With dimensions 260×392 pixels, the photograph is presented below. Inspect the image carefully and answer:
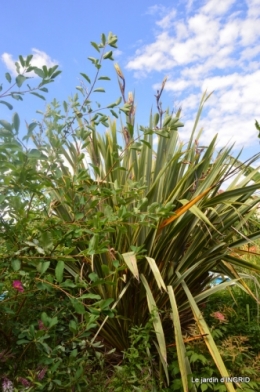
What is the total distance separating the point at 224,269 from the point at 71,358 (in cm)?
135

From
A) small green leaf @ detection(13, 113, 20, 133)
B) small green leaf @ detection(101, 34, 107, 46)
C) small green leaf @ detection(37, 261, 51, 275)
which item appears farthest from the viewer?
small green leaf @ detection(101, 34, 107, 46)

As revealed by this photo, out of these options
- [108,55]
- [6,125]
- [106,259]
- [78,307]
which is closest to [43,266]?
[78,307]

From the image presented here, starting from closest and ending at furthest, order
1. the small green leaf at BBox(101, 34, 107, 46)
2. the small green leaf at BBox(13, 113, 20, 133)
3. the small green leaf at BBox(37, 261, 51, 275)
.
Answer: the small green leaf at BBox(13, 113, 20, 133) < the small green leaf at BBox(37, 261, 51, 275) < the small green leaf at BBox(101, 34, 107, 46)

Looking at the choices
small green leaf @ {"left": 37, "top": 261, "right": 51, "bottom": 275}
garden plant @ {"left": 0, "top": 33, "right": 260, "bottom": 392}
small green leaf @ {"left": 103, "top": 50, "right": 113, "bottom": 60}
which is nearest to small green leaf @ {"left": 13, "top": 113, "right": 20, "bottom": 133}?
garden plant @ {"left": 0, "top": 33, "right": 260, "bottom": 392}

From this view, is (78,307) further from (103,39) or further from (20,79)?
(103,39)

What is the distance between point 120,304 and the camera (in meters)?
2.41

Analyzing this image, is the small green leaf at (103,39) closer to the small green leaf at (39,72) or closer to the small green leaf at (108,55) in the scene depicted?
the small green leaf at (108,55)

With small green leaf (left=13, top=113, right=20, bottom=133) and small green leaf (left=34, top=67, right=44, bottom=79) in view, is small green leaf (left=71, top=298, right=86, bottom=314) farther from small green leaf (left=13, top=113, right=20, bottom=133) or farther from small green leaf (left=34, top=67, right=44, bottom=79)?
small green leaf (left=34, top=67, right=44, bottom=79)

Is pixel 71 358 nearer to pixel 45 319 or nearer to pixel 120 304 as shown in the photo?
pixel 45 319

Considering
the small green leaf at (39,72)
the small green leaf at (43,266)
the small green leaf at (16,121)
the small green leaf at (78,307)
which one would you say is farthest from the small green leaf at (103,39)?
the small green leaf at (78,307)

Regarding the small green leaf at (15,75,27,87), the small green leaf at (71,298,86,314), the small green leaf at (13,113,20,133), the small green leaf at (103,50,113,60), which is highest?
the small green leaf at (103,50,113,60)

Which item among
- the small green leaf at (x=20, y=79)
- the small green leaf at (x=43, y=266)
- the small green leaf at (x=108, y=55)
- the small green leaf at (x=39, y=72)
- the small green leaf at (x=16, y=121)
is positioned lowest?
the small green leaf at (x=43, y=266)

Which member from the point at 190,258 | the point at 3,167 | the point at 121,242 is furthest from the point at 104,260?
the point at 3,167

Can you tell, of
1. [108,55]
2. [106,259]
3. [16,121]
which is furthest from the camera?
[106,259]
